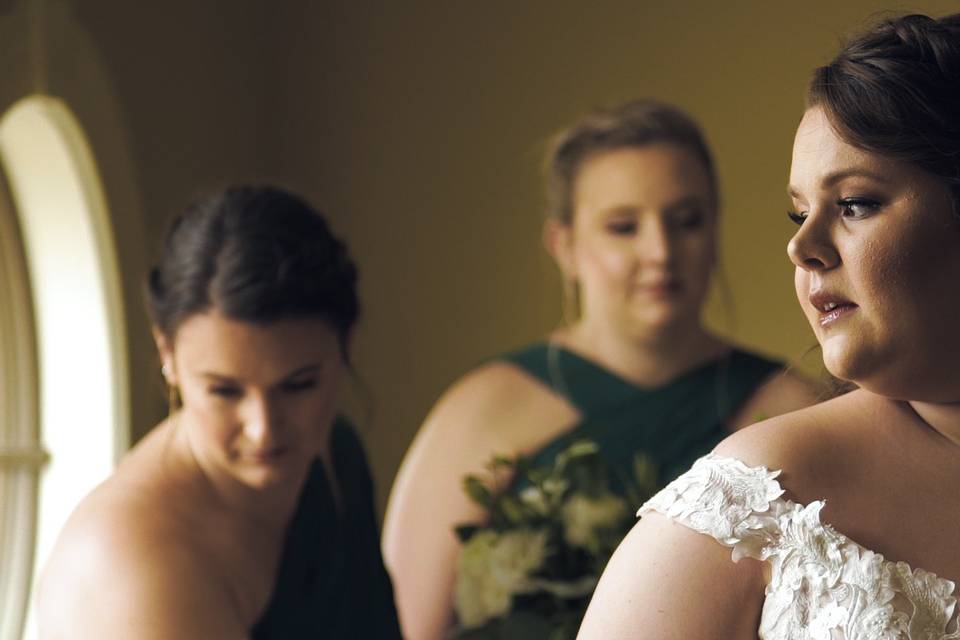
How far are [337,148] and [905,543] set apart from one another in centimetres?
322

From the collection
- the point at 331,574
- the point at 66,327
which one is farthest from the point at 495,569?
the point at 66,327

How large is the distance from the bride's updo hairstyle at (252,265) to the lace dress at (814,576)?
2.96ft

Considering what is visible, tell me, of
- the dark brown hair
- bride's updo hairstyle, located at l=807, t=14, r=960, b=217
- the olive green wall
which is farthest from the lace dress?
the olive green wall

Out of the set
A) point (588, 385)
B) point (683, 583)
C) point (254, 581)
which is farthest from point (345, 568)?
point (683, 583)

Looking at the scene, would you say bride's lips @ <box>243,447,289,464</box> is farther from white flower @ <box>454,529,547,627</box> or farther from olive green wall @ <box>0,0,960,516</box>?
olive green wall @ <box>0,0,960,516</box>

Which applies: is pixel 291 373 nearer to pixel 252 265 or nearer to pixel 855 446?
pixel 252 265

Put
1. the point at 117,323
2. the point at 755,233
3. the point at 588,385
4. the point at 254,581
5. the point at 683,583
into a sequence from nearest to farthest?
the point at 683,583 < the point at 254,581 < the point at 588,385 < the point at 117,323 < the point at 755,233

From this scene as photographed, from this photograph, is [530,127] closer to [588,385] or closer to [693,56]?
[693,56]

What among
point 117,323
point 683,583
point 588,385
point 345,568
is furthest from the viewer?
point 117,323

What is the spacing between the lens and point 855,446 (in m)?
1.06

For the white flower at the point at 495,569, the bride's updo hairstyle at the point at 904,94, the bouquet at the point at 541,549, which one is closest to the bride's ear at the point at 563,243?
the bouquet at the point at 541,549

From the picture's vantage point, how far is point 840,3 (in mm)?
3600

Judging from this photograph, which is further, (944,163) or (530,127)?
(530,127)

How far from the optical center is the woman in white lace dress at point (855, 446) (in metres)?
1.00
